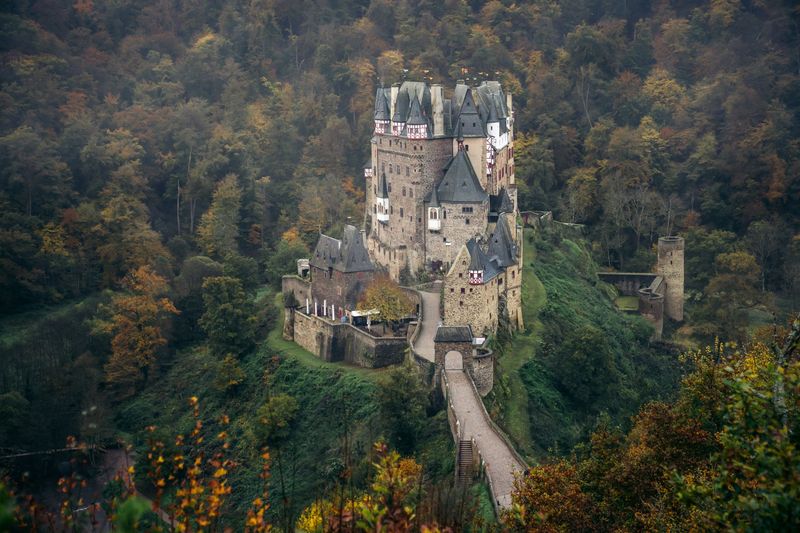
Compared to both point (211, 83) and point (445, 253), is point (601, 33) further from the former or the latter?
point (445, 253)

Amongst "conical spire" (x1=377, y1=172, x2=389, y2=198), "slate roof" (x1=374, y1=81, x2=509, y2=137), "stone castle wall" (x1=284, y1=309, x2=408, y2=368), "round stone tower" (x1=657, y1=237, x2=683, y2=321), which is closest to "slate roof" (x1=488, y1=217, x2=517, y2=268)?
"slate roof" (x1=374, y1=81, x2=509, y2=137)

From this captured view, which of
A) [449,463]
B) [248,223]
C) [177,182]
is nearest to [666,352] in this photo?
[449,463]

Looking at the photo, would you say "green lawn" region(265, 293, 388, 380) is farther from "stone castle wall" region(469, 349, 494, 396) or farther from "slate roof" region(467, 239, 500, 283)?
"slate roof" region(467, 239, 500, 283)

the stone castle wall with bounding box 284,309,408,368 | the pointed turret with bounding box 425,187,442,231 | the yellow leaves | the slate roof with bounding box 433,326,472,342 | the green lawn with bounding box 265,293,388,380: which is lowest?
the green lawn with bounding box 265,293,388,380

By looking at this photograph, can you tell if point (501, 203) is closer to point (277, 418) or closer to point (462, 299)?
point (462, 299)

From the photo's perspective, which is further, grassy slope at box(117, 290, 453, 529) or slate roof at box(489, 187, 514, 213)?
slate roof at box(489, 187, 514, 213)

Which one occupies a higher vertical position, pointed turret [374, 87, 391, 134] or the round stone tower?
pointed turret [374, 87, 391, 134]
